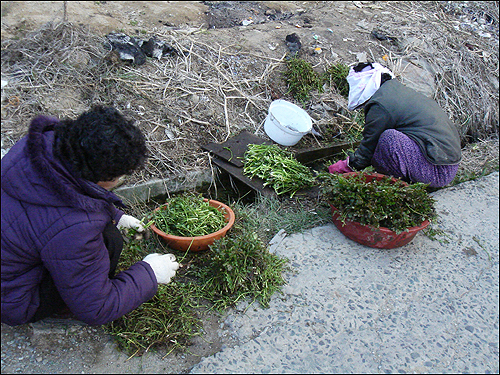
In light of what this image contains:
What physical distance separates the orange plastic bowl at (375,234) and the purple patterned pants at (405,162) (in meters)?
0.63

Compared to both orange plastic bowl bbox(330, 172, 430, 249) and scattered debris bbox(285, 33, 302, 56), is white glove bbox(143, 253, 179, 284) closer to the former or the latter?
orange plastic bowl bbox(330, 172, 430, 249)

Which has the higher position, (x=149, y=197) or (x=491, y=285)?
(x=491, y=285)

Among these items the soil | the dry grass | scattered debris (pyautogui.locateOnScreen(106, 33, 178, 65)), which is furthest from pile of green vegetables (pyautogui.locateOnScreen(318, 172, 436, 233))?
scattered debris (pyautogui.locateOnScreen(106, 33, 178, 65))

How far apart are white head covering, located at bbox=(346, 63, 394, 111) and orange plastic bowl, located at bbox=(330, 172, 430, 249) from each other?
1.20 meters

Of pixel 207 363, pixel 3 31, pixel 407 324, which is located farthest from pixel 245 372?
pixel 3 31

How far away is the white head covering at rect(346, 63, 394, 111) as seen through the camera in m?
3.66

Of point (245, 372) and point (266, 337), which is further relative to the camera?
point (266, 337)

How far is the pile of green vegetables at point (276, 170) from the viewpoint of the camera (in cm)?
376

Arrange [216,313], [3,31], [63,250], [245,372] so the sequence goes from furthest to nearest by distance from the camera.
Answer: [3,31] < [216,313] < [245,372] < [63,250]

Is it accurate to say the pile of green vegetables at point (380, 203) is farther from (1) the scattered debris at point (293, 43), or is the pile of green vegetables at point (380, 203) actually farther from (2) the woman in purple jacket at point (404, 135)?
(1) the scattered debris at point (293, 43)

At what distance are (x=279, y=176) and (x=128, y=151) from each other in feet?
6.78

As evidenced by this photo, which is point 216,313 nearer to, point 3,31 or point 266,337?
point 266,337

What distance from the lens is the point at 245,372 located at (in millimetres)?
2279

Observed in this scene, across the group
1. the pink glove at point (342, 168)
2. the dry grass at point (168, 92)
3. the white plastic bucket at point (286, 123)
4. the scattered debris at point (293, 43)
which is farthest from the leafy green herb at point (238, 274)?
the scattered debris at point (293, 43)
